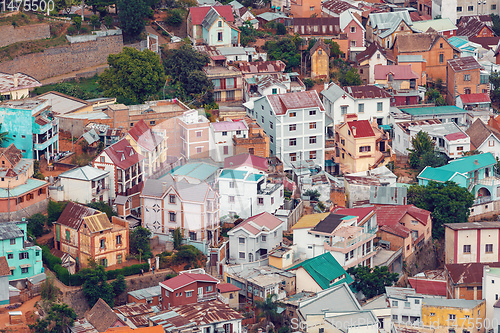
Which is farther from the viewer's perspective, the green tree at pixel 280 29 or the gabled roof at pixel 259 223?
the green tree at pixel 280 29

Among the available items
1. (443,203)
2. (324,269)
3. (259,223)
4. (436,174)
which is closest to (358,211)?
(324,269)

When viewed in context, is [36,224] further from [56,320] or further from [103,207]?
[56,320]

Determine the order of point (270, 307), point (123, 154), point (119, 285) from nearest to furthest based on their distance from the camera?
point (270, 307) → point (119, 285) → point (123, 154)

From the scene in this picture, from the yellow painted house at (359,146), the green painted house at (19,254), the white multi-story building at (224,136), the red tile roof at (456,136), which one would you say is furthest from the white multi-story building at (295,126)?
the green painted house at (19,254)

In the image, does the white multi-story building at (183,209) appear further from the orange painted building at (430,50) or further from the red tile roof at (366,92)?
the orange painted building at (430,50)

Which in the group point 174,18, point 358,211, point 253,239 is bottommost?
point 253,239

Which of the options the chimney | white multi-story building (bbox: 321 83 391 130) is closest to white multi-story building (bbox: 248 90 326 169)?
white multi-story building (bbox: 321 83 391 130)

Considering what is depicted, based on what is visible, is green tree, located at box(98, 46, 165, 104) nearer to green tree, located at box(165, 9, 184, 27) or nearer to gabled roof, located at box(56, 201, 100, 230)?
green tree, located at box(165, 9, 184, 27)

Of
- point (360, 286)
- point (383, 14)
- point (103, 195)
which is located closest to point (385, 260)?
point (360, 286)
